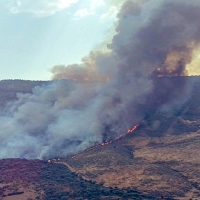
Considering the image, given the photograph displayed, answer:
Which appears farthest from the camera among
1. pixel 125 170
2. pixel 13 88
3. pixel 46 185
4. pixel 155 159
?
pixel 13 88

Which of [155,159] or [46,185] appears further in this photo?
[155,159]

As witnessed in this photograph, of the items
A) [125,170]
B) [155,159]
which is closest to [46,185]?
[125,170]

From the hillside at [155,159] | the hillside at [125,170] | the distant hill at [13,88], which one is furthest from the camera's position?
the distant hill at [13,88]

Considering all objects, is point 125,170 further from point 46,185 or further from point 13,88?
point 13,88

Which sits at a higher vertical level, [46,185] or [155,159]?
[155,159]

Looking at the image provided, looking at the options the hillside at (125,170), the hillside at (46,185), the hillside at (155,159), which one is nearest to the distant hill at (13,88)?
the hillside at (155,159)

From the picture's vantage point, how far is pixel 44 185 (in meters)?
Result: 62.5

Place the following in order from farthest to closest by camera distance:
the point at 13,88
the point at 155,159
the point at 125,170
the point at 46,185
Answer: the point at 13,88 < the point at 155,159 < the point at 125,170 < the point at 46,185

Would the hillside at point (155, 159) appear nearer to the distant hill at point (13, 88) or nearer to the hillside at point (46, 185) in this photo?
the hillside at point (46, 185)

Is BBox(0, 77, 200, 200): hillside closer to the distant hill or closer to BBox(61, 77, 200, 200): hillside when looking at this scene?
BBox(61, 77, 200, 200): hillside

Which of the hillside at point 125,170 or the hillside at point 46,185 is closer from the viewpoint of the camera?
the hillside at point 46,185

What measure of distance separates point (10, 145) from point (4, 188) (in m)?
29.2

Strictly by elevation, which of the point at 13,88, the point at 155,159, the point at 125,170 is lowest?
the point at 125,170

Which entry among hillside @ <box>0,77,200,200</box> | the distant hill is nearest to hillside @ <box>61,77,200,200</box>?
hillside @ <box>0,77,200,200</box>
